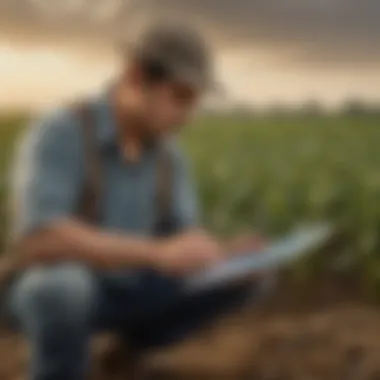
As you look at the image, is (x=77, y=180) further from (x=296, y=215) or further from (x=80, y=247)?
(x=296, y=215)

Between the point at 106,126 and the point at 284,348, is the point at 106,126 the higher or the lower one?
the higher one

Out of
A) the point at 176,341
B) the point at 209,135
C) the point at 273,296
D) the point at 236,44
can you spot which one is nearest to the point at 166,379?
the point at 176,341

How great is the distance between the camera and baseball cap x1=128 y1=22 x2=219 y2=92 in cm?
132

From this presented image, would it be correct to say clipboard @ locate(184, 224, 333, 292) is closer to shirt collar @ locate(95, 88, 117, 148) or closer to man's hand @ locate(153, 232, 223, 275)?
man's hand @ locate(153, 232, 223, 275)

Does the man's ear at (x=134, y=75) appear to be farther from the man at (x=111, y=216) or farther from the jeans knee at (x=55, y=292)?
the jeans knee at (x=55, y=292)

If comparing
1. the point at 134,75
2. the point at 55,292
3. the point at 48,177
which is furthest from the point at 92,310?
the point at 134,75

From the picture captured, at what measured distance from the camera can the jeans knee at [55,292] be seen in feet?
A: 4.28

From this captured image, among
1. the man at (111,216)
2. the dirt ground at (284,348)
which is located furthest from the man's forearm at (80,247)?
the dirt ground at (284,348)

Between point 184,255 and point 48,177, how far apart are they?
0.57 feet

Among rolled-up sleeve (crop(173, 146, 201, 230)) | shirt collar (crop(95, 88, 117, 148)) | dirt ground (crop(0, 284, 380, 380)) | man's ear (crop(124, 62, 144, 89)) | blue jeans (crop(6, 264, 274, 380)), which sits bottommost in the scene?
dirt ground (crop(0, 284, 380, 380))

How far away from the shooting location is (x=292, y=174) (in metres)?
1.39

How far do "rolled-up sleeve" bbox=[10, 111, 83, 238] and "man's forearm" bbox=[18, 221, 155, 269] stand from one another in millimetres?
14

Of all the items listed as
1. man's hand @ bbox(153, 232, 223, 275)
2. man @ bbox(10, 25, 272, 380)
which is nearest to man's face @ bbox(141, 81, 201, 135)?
man @ bbox(10, 25, 272, 380)

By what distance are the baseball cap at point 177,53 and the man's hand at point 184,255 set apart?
173 mm
